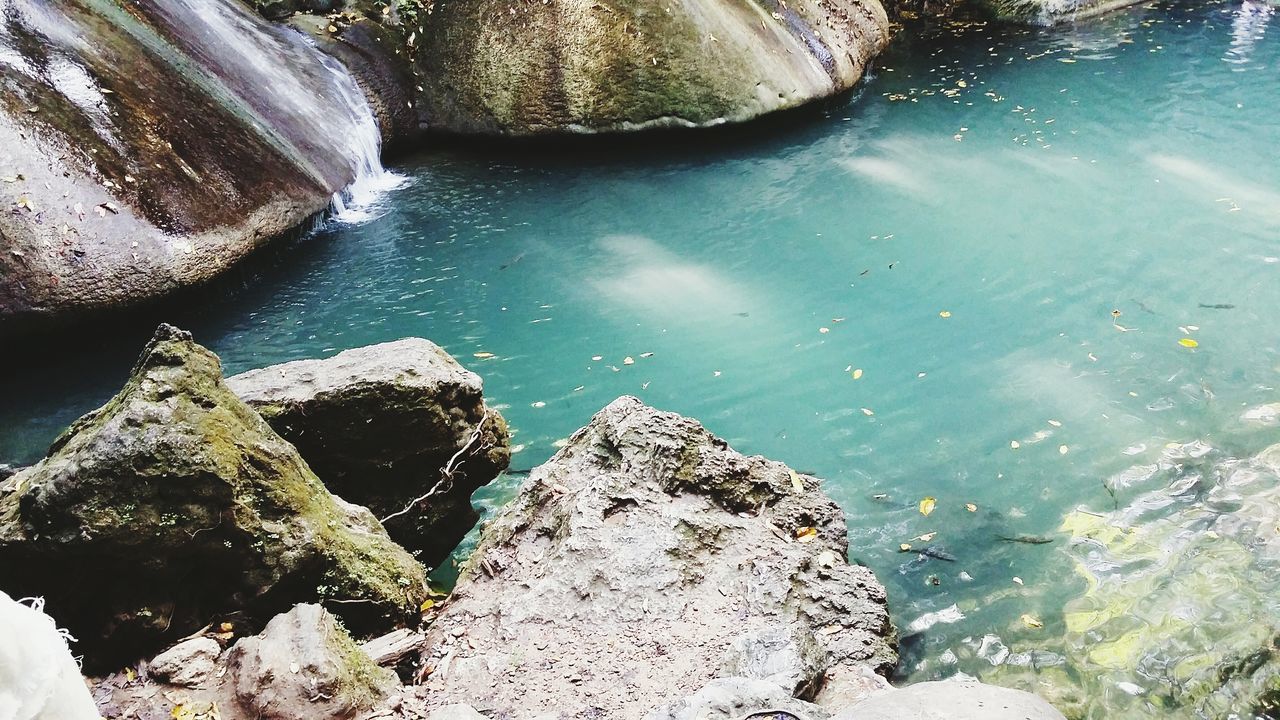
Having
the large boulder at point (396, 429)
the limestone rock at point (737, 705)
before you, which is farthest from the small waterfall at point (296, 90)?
the limestone rock at point (737, 705)

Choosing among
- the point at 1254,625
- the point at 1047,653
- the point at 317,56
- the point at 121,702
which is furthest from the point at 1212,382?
the point at 317,56

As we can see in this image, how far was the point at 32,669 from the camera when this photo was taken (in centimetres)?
161

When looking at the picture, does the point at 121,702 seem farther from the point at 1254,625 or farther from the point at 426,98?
the point at 426,98

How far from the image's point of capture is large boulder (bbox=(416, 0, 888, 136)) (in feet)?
33.7

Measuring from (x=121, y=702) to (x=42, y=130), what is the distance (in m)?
5.64

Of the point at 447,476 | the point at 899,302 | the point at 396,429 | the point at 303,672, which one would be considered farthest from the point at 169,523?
the point at 899,302

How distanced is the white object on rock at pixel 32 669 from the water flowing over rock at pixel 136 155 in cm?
620

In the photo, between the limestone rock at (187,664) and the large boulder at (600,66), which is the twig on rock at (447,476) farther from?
the large boulder at (600,66)

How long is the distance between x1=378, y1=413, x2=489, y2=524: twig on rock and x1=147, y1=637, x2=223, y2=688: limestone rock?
1.40 m

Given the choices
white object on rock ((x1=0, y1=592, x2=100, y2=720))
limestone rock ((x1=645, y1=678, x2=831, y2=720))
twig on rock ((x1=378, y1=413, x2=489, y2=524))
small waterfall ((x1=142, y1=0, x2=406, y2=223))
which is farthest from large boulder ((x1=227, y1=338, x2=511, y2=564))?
small waterfall ((x1=142, y1=0, x2=406, y2=223))

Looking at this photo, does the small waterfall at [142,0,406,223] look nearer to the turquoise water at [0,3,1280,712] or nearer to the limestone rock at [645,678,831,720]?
the turquoise water at [0,3,1280,712]

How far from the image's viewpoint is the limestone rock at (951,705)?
9.34 ft

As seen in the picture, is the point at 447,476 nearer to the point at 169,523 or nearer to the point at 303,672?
the point at 169,523

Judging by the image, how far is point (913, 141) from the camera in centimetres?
1042
